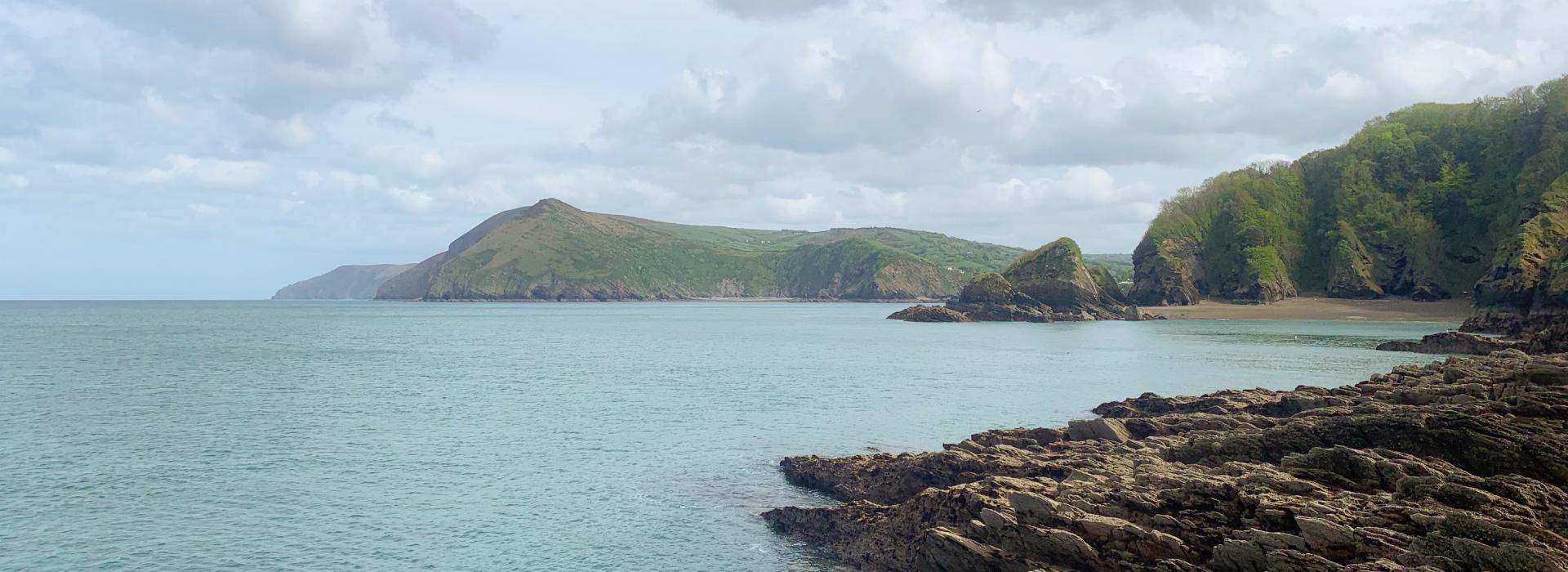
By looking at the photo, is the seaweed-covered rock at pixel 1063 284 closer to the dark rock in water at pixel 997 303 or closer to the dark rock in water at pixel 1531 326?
the dark rock in water at pixel 997 303

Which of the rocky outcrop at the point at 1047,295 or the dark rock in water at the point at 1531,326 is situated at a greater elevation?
the rocky outcrop at the point at 1047,295

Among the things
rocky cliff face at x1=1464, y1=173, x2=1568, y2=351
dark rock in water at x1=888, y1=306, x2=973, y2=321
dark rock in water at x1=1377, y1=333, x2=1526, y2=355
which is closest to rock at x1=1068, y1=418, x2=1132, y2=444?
dark rock in water at x1=1377, y1=333, x2=1526, y2=355

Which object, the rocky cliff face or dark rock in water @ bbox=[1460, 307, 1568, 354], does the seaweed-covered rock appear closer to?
the rocky cliff face

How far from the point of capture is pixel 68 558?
Answer: 2091 centimetres

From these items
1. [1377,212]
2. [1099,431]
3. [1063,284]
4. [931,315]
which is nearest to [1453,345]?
[1099,431]

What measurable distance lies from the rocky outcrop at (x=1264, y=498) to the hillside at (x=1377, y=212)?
378ft

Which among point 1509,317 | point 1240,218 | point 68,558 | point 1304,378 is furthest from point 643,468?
point 1240,218

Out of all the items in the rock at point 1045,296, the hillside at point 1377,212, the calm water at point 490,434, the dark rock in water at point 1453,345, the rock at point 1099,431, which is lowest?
the calm water at point 490,434

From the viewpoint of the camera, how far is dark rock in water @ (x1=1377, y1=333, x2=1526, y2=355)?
205 feet

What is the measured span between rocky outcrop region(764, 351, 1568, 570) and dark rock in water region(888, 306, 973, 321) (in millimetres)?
118594

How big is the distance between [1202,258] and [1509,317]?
85.3m

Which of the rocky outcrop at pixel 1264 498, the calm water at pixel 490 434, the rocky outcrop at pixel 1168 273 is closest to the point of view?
the rocky outcrop at pixel 1264 498

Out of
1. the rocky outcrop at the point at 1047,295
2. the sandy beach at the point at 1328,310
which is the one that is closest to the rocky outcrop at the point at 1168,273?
the sandy beach at the point at 1328,310

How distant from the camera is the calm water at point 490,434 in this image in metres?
22.4
